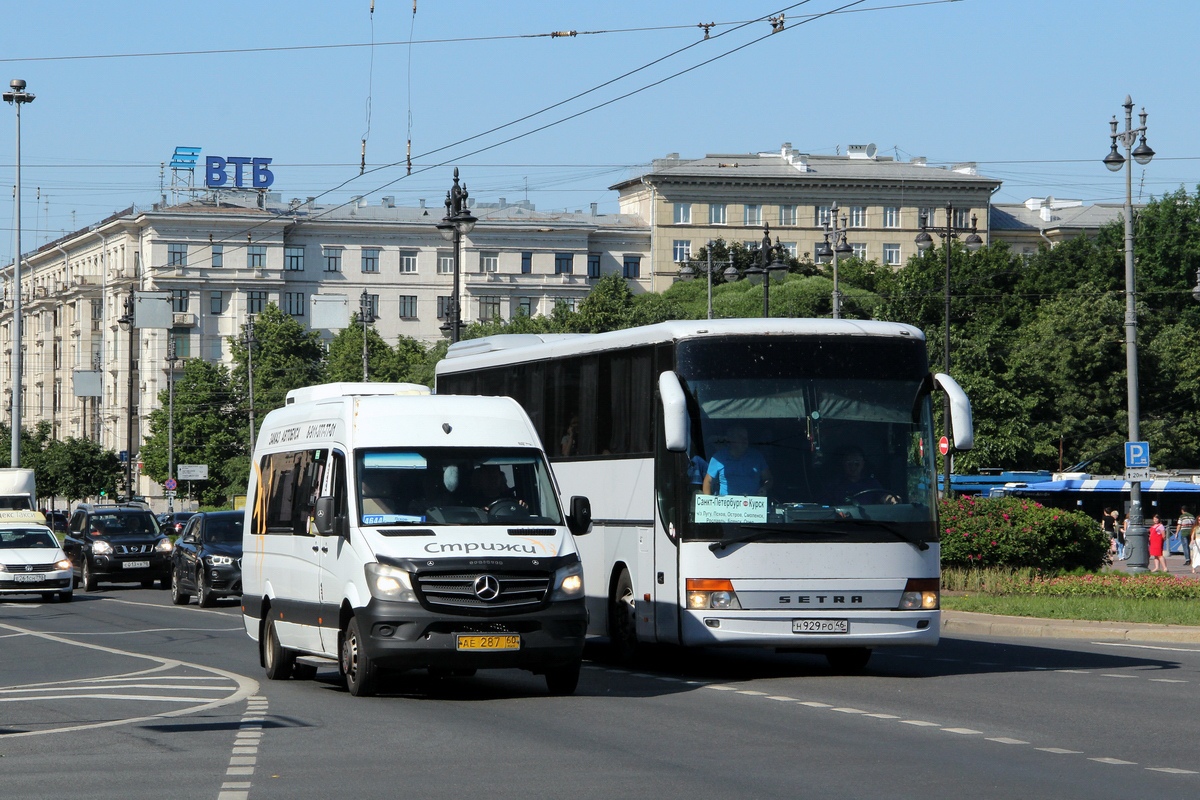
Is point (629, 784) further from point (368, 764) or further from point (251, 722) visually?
point (251, 722)

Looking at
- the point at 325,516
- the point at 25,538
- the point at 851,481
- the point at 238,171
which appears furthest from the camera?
the point at 238,171

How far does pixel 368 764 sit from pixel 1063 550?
19.9 metres

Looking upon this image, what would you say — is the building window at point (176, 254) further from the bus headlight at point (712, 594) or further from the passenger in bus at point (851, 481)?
the passenger in bus at point (851, 481)

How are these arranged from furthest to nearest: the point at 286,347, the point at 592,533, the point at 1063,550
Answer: the point at 286,347, the point at 1063,550, the point at 592,533

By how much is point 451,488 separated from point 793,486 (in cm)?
313

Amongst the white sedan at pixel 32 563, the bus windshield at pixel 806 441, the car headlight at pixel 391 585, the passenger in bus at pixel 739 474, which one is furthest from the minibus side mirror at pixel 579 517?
the white sedan at pixel 32 563

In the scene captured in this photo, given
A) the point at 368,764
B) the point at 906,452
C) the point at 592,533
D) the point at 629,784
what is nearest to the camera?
the point at 629,784

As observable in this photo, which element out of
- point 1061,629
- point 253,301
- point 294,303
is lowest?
point 1061,629

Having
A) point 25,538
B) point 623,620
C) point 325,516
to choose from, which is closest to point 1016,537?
point 623,620

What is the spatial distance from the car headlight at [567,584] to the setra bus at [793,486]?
1.83m

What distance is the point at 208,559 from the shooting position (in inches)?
1275

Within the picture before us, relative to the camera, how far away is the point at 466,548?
14648 mm

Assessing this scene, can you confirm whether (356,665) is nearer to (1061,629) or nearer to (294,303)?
(1061,629)

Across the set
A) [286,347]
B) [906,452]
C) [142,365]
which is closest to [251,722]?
[906,452]
